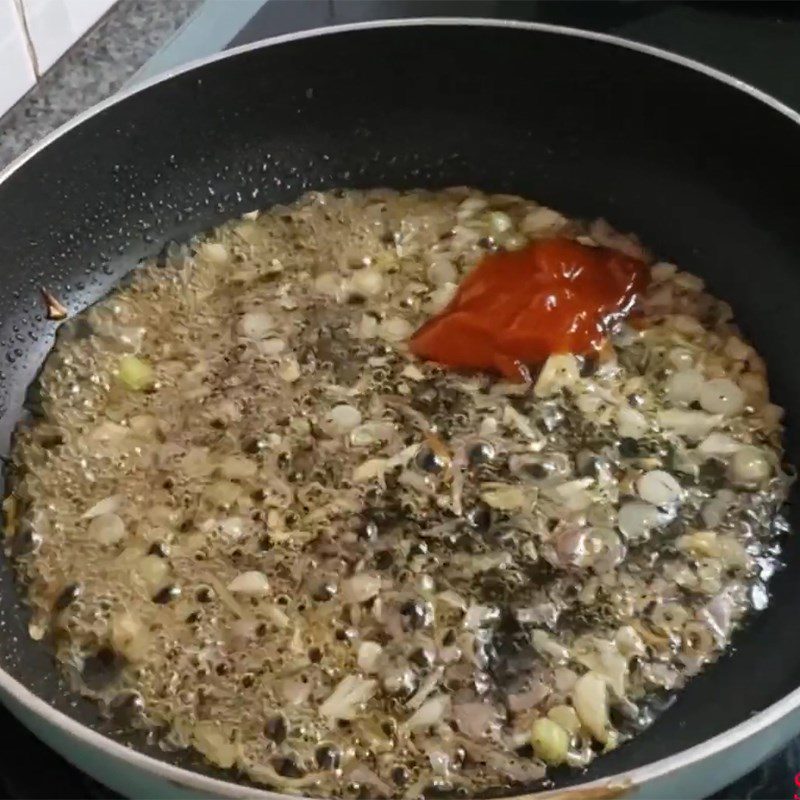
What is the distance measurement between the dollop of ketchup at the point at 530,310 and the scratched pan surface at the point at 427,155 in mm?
107

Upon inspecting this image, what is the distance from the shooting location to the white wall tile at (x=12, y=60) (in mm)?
1005

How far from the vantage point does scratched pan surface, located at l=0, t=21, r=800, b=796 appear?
42.1 inches

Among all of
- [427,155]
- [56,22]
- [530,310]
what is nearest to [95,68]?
[56,22]

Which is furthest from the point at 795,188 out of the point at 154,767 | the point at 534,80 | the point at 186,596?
the point at 154,767

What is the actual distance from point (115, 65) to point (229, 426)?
0.43 m

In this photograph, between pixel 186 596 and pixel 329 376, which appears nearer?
pixel 186 596

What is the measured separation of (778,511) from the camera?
0.95 metres

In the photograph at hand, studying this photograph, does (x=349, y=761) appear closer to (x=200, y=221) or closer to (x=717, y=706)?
(x=717, y=706)

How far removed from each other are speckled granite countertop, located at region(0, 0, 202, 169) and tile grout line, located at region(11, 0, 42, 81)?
0.01 m

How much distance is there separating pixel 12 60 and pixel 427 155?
1.54ft

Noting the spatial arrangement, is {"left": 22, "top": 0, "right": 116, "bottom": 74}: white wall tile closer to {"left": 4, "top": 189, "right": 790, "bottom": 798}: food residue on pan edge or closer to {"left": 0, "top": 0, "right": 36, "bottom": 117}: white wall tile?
{"left": 0, "top": 0, "right": 36, "bottom": 117}: white wall tile

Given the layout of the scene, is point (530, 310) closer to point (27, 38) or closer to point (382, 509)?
point (382, 509)

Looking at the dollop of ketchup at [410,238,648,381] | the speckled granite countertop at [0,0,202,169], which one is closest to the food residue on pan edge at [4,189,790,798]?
the dollop of ketchup at [410,238,648,381]

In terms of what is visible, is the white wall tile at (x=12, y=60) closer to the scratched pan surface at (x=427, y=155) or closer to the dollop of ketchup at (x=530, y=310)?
the scratched pan surface at (x=427, y=155)
